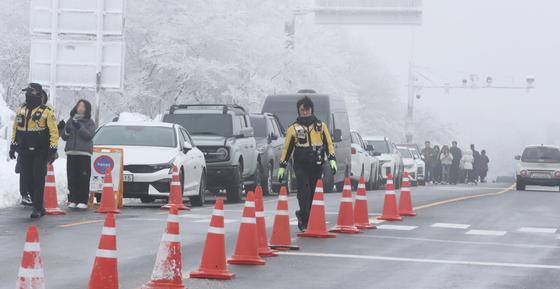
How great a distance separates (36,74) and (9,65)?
29573 mm

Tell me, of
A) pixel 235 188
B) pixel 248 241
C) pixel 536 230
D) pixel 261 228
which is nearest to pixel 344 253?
pixel 261 228

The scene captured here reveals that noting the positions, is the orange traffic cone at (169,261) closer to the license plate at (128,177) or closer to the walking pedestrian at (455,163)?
the license plate at (128,177)

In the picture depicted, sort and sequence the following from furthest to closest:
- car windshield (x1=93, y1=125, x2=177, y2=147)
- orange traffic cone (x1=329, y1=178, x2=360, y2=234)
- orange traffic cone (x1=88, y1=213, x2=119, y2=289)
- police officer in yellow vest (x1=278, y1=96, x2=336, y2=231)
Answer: car windshield (x1=93, y1=125, x2=177, y2=147), orange traffic cone (x1=329, y1=178, x2=360, y2=234), police officer in yellow vest (x1=278, y1=96, x2=336, y2=231), orange traffic cone (x1=88, y1=213, x2=119, y2=289)

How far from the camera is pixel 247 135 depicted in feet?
90.6

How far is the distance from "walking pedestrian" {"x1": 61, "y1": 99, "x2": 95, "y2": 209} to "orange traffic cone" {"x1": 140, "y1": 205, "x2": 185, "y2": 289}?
1141 cm

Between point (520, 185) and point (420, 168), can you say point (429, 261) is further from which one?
point (420, 168)

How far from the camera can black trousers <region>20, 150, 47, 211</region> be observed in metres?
18.7

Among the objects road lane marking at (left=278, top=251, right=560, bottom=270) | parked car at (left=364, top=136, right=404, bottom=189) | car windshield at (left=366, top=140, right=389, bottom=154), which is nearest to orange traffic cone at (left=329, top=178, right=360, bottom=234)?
road lane marking at (left=278, top=251, right=560, bottom=270)

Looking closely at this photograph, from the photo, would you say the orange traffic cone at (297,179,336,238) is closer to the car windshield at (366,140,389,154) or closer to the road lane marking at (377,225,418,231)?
the road lane marking at (377,225,418,231)

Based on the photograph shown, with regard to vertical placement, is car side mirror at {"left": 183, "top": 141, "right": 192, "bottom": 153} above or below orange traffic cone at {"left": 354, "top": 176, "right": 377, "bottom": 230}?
above

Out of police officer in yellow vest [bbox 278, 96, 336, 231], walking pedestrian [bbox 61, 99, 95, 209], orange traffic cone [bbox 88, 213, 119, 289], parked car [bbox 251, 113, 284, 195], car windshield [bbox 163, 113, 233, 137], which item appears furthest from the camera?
parked car [bbox 251, 113, 284, 195]

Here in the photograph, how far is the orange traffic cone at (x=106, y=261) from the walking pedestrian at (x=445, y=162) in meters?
48.1

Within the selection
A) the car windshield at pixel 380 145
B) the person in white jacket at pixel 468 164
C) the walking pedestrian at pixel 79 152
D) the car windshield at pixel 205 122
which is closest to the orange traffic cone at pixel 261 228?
the walking pedestrian at pixel 79 152

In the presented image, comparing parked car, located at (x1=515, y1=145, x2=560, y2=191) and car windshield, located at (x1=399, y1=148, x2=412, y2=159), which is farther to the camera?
car windshield, located at (x1=399, y1=148, x2=412, y2=159)
